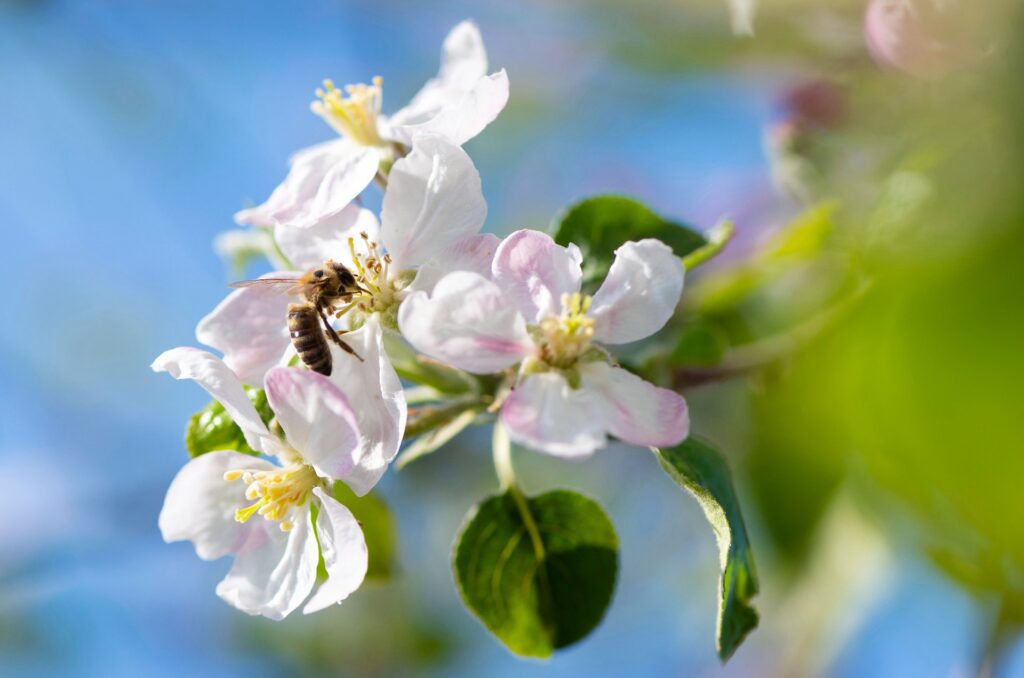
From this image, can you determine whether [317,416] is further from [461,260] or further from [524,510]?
[524,510]

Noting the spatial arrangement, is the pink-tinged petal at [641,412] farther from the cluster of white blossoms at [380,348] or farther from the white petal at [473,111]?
the white petal at [473,111]

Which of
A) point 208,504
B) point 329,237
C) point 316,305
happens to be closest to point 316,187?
point 329,237

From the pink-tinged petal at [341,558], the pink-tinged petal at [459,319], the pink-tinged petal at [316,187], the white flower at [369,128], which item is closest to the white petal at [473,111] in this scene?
the white flower at [369,128]

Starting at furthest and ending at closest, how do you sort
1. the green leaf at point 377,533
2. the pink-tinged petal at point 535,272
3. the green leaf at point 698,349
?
the green leaf at point 698,349, the green leaf at point 377,533, the pink-tinged petal at point 535,272

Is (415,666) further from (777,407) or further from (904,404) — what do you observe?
(904,404)

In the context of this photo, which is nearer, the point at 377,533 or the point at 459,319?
the point at 459,319

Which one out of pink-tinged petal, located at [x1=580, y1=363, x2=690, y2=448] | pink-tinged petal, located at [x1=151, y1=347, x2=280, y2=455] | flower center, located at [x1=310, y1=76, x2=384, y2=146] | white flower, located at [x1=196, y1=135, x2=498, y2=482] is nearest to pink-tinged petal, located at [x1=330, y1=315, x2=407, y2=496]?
white flower, located at [x1=196, y1=135, x2=498, y2=482]
